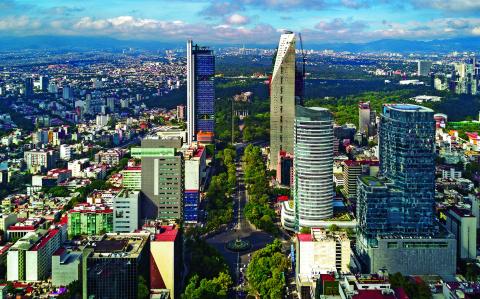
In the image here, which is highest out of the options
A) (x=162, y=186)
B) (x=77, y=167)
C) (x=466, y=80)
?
(x=466, y=80)

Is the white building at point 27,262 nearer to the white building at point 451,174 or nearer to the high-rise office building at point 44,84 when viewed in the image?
the white building at point 451,174

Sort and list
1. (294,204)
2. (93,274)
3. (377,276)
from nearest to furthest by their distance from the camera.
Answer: (93,274) < (377,276) < (294,204)

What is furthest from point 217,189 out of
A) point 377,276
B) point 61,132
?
point 61,132

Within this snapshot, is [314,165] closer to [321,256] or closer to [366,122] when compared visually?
[321,256]

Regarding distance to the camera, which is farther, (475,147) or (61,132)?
(61,132)

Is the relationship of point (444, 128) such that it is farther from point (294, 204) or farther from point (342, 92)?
point (294, 204)

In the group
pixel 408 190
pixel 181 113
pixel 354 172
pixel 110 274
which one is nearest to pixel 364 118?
pixel 181 113
